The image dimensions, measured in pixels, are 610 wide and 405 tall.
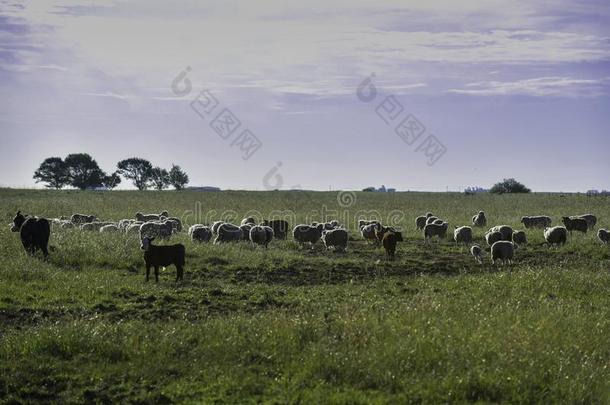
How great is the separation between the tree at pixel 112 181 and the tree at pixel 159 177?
5.88 meters

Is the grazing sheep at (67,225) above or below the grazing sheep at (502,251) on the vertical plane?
above

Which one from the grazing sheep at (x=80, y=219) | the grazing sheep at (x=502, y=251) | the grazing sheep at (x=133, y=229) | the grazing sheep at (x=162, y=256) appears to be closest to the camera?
the grazing sheep at (x=162, y=256)

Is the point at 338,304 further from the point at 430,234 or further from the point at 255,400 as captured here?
the point at 430,234

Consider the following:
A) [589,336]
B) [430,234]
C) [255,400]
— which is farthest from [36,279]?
[430,234]

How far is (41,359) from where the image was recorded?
30.0ft

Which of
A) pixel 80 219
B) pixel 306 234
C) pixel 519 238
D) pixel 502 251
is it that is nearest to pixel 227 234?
pixel 306 234

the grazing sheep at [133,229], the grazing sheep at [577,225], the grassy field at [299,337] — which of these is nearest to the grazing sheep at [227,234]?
the grazing sheep at [133,229]

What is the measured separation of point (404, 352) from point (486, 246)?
735 inches

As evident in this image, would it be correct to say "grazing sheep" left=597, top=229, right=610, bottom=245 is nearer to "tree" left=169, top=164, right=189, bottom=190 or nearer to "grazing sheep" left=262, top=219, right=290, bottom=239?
"grazing sheep" left=262, top=219, right=290, bottom=239

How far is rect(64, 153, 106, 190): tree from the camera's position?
100938 mm

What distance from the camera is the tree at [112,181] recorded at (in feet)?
345

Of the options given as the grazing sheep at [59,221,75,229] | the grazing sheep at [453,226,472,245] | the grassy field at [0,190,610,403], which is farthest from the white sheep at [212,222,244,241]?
the grazing sheep at [453,226,472,245]

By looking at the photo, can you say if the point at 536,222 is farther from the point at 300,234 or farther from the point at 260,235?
the point at 260,235

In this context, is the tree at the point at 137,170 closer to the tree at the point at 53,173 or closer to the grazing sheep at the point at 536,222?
the tree at the point at 53,173
